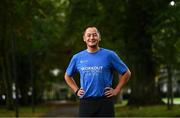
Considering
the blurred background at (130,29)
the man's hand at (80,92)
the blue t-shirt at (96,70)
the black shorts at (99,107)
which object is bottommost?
the black shorts at (99,107)

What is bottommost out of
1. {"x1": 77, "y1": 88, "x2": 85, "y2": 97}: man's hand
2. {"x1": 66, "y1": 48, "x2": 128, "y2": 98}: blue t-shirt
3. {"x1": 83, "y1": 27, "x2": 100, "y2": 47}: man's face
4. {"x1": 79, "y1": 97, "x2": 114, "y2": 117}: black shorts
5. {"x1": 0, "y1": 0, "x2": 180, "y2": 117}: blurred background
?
{"x1": 79, "y1": 97, "x2": 114, "y2": 117}: black shorts

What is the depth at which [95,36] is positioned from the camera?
24.2ft

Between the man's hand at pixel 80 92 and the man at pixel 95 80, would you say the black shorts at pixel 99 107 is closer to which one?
the man at pixel 95 80

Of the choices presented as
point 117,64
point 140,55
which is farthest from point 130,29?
point 117,64

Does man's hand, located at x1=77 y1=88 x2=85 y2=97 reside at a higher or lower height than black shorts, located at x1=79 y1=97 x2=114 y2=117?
higher

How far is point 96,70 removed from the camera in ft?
24.1

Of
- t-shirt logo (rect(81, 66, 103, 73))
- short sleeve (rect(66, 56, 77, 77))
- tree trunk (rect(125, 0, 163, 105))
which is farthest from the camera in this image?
tree trunk (rect(125, 0, 163, 105))

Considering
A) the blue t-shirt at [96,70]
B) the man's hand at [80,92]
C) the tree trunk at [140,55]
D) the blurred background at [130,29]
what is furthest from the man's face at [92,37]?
the tree trunk at [140,55]

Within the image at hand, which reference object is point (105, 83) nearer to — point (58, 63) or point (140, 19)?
point (140, 19)

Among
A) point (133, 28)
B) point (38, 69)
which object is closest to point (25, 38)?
point (133, 28)

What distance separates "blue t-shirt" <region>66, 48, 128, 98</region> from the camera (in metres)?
7.34

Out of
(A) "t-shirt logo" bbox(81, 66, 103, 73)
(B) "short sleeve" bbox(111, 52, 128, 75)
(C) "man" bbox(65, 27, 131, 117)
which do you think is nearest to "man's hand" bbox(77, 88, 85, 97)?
(C) "man" bbox(65, 27, 131, 117)

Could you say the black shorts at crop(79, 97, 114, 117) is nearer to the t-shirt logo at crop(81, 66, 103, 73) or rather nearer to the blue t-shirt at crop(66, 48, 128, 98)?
the blue t-shirt at crop(66, 48, 128, 98)

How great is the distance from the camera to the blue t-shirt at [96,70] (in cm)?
734
